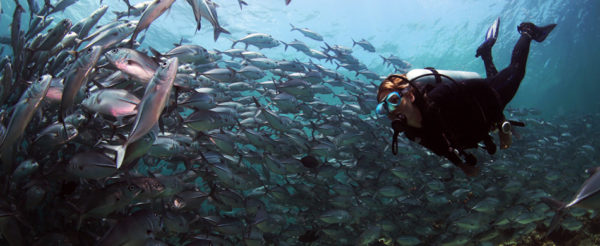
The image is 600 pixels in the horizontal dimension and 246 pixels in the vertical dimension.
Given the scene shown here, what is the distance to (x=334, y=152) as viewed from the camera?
6.39 m

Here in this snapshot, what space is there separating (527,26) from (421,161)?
13.8 feet

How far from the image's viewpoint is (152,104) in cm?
151

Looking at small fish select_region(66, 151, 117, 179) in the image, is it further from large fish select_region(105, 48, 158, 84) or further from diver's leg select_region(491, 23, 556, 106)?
diver's leg select_region(491, 23, 556, 106)

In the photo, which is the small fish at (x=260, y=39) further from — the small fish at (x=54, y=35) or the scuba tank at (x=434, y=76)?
the scuba tank at (x=434, y=76)

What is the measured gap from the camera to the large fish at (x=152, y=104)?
1.50 m

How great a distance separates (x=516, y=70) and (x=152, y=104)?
447 centimetres

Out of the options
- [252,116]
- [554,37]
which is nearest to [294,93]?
[252,116]

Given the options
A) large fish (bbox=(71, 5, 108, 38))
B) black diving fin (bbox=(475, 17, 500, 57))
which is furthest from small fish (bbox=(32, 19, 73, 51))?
black diving fin (bbox=(475, 17, 500, 57))

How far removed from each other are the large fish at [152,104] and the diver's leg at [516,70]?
3.78 metres

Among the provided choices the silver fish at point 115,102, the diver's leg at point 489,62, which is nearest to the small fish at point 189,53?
the silver fish at point 115,102

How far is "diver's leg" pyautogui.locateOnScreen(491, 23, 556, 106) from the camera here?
12.0 feet

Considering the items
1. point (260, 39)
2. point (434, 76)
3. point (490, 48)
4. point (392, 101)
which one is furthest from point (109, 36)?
point (260, 39)

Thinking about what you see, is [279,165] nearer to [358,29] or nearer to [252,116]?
[252,116]

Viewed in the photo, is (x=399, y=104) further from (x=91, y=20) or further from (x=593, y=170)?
(x=91, y=20)
